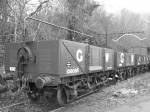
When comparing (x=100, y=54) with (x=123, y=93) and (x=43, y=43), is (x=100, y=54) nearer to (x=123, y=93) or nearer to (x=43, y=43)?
(x=123, y=93)

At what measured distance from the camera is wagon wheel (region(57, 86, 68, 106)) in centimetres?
607

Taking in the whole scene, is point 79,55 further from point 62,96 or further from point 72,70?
point 62,96

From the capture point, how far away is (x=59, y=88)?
20.1 ft

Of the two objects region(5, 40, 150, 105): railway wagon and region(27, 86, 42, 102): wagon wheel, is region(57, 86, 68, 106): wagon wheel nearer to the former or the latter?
region(5, 40, 150, 105): railway wagon

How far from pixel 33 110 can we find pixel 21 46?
8.36ft

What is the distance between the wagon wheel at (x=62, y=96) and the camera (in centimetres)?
607

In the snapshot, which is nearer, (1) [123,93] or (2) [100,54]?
(1) [123,93]

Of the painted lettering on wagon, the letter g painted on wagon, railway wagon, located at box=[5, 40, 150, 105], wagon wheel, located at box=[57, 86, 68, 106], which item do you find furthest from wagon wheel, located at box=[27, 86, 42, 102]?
the letter g painted on wagon

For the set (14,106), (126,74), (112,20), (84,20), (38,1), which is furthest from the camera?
(112,20)

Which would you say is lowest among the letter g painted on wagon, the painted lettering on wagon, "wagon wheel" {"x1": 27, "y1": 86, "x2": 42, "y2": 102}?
"wagon wheel" {"x1": 27, "y1": 86, "x2": 42, "y2": 102}

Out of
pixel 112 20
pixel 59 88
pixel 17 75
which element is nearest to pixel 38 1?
pixel 17 75

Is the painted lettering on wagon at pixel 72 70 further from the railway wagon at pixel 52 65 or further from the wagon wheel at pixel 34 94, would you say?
the wagon wheel at pixel 34 94

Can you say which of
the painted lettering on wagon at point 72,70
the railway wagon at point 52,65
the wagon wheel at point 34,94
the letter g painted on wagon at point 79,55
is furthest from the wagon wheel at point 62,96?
the letter g painted on wagon at point 79,55

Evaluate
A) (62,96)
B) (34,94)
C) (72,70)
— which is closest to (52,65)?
(72,70)
